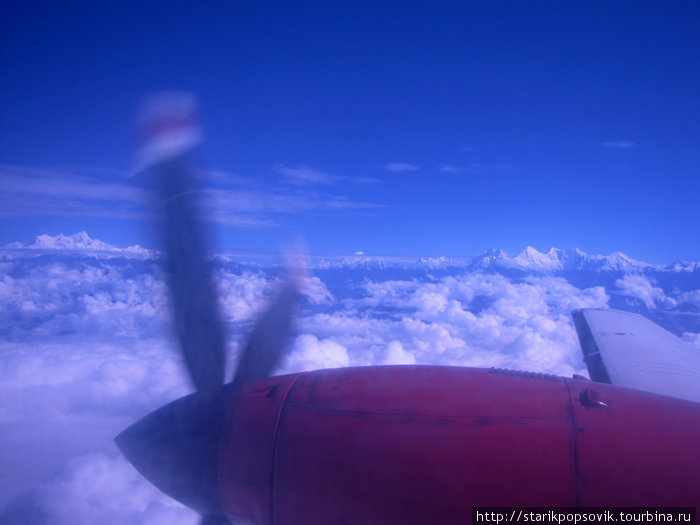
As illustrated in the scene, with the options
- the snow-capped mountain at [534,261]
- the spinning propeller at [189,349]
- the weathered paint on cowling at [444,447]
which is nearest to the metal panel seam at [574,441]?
the weathered paint on cowling at [444,447]

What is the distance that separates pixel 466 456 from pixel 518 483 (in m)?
0.25

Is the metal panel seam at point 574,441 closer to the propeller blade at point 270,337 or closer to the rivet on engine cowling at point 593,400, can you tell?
the rivet on engine cowling at point 593,400

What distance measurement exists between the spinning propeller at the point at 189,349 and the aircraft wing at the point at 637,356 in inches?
137

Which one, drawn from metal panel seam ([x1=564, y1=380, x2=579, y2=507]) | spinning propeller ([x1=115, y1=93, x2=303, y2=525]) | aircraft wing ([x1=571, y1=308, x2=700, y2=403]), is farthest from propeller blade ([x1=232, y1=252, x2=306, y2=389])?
aircraft wing ([x1=571, y1=308, x2=700, y2=403])

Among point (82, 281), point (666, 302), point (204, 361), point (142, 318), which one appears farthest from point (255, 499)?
point (666, 302)

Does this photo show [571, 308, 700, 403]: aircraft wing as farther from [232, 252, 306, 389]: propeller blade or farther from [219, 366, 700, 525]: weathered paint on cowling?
[232, 252, 306, 389]: propeller blade

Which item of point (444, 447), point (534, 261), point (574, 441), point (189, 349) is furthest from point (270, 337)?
point (534, 261)

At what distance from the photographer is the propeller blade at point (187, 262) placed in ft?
9.74

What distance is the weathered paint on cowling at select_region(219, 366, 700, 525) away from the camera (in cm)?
192

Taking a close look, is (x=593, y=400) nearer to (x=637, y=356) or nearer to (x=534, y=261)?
(x=637, y=356)

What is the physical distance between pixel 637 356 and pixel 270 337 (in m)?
4.30

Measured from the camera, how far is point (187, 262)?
2.97 meters

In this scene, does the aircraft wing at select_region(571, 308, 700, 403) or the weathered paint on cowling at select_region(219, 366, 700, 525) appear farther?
the aircraft wing at select_region(571, 308, 700, 403)

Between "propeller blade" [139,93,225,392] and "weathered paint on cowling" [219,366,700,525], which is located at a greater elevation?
"propeller blade" [139,93,225,392]
